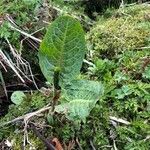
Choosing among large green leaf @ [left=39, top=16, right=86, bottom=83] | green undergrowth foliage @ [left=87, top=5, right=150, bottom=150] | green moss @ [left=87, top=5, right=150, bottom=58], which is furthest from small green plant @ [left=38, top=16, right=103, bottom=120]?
green moss @ [left=87, top=5, right=150, bottom=58]

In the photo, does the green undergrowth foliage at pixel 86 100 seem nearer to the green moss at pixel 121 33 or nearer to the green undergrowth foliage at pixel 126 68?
the green undergrowth foliage at pixel 126 68

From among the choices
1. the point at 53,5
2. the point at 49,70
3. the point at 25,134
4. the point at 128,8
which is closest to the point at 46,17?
the point at 53,5

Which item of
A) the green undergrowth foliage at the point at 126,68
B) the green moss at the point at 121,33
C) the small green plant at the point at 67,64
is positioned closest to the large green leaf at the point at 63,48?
the small green plant at the point at 67,64

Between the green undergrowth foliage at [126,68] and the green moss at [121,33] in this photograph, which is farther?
the green moss at [121,33]

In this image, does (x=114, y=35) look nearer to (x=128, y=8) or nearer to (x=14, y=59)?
(x=128, y=8)

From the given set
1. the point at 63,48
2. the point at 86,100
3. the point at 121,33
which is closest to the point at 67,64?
the point at 63,48

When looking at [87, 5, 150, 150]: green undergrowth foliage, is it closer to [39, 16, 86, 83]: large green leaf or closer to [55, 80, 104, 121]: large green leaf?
[55, 80, 104, 121]: large green leaf
